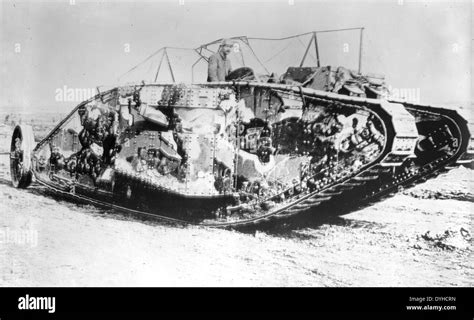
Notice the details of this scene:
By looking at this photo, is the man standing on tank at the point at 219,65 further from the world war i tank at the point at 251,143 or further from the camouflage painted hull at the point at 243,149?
the camouflage painted hull at the point at 243,149

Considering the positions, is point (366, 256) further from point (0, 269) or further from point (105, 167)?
point (0, 269)

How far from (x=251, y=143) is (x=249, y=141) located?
0.10 ft

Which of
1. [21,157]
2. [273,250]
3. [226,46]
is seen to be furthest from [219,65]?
[21,157]

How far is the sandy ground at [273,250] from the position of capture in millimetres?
5457

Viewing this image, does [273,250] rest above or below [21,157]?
below

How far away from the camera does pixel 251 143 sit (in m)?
5.71

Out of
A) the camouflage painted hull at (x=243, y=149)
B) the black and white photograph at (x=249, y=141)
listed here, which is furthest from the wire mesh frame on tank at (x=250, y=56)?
the camouflage painted hull at (x=243, y=149)

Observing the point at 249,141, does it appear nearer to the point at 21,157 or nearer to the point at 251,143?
the point at 251,143

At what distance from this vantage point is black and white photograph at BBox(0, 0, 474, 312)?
5414 mm

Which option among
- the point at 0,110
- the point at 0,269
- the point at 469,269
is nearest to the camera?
the point at 469,269

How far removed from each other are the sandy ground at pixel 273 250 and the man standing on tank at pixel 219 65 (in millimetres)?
1658

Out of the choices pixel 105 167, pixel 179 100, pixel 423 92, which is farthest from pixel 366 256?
pixel 105 167

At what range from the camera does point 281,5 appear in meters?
5.82
